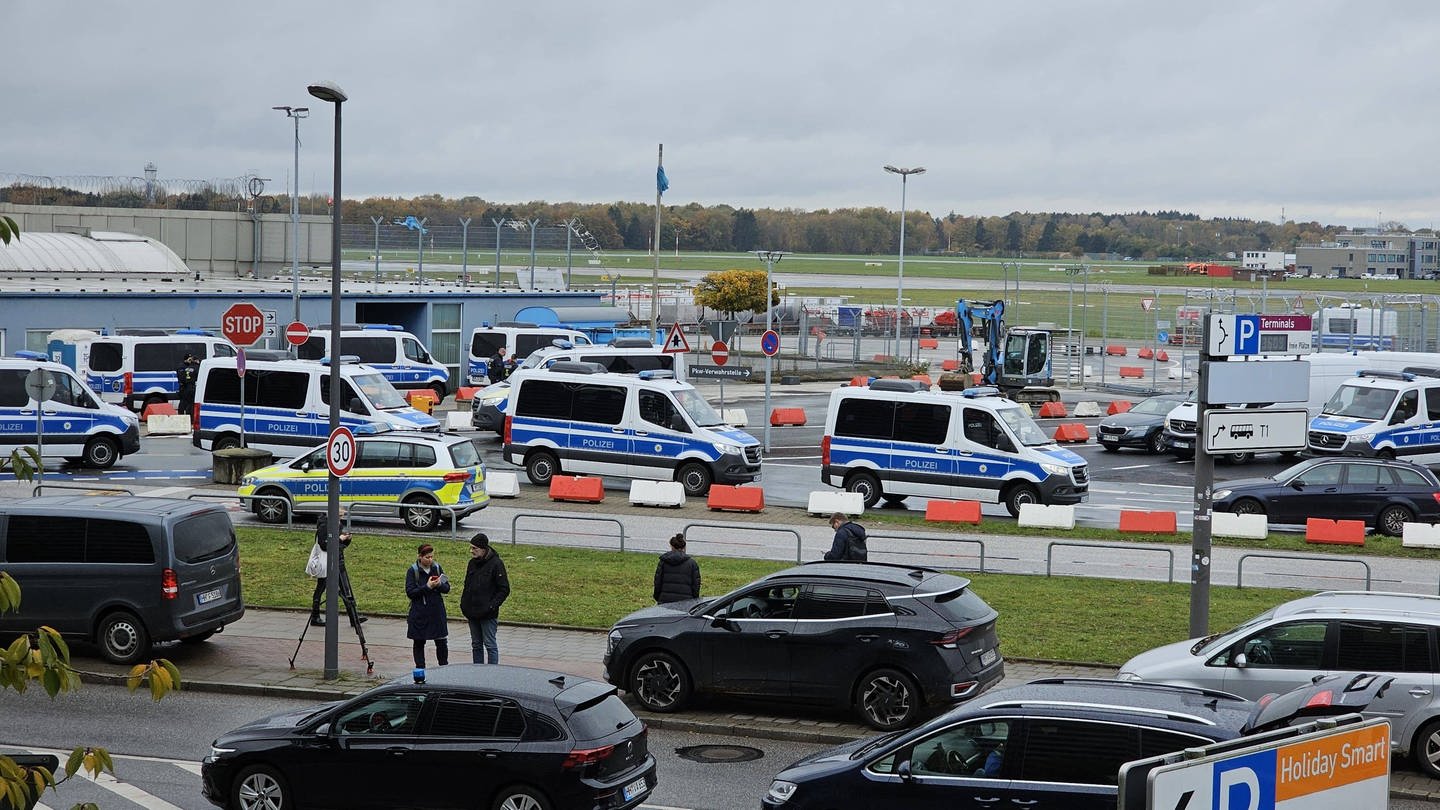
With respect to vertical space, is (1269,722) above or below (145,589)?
above

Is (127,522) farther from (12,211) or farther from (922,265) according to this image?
(922,265)

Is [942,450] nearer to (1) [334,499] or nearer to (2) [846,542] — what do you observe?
(2) [846,542]

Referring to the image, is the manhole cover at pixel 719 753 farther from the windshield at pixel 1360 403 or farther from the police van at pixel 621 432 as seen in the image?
the windshield at pixel 1360 403

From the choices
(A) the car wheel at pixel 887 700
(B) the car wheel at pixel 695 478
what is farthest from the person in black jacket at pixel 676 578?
(B) the car wheel at pixel 695 478

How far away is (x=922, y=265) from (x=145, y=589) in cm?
16017

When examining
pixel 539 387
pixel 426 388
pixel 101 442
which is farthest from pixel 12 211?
pixel 539 387

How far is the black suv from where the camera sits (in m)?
14.5

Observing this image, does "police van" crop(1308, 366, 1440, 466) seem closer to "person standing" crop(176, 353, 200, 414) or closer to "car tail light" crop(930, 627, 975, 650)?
"car tail light" crop(930, 627, 975, 650)

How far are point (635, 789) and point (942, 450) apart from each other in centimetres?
1810

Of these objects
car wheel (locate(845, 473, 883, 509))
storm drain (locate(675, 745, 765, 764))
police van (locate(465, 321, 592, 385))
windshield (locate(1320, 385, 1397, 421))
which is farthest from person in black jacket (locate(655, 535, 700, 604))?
police van (locate(465, 321, 592, 385))

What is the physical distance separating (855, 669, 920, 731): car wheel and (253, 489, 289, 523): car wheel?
14.4 m

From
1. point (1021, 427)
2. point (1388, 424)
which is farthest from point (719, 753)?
point (1388, 424)

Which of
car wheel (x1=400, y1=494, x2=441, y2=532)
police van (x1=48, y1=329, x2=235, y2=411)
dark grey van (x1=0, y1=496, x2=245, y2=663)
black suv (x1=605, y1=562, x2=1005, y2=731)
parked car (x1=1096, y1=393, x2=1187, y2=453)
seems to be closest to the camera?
black suv (x1=605, y1=562, x2=1005, y2=731)

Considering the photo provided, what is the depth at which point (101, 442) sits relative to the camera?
1275 inches
